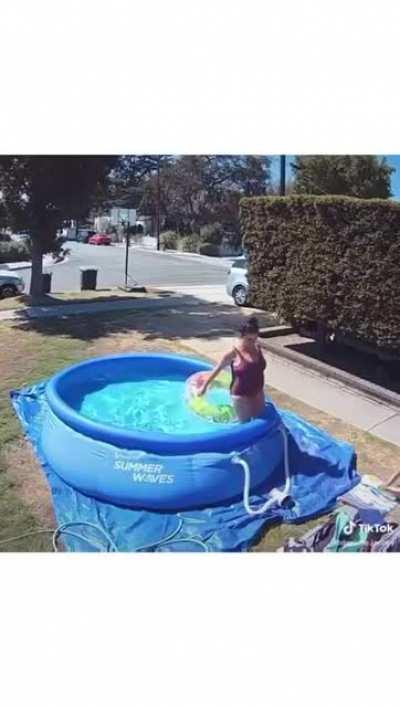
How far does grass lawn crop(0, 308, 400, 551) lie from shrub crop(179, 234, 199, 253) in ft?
1.59

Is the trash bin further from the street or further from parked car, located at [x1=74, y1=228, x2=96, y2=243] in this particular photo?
parked car, located at [x1=74, y1=228, x2=96, y2=243]

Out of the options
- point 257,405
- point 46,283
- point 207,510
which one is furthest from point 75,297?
point 207,510

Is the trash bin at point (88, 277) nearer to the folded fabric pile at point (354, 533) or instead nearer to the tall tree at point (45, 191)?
the tall tree at point (45, 191)

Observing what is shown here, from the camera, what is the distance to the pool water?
413 centimetres

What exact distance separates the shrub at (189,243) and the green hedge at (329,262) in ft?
1.41

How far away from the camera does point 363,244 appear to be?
4840 millimetres

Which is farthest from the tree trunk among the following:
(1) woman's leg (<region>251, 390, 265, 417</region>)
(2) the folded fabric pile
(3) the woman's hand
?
(2) the folded fabric pile

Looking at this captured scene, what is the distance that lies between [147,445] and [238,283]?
1752 mm

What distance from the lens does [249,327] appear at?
14.5ft

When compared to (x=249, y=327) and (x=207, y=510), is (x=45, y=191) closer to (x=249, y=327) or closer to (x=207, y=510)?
(x=249, y=327)

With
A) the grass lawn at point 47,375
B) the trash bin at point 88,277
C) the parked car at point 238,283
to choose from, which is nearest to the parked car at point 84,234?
the trash bin at point 88,277

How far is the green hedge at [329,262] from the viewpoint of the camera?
4.73 meters

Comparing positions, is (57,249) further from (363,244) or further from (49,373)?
(363,244)
